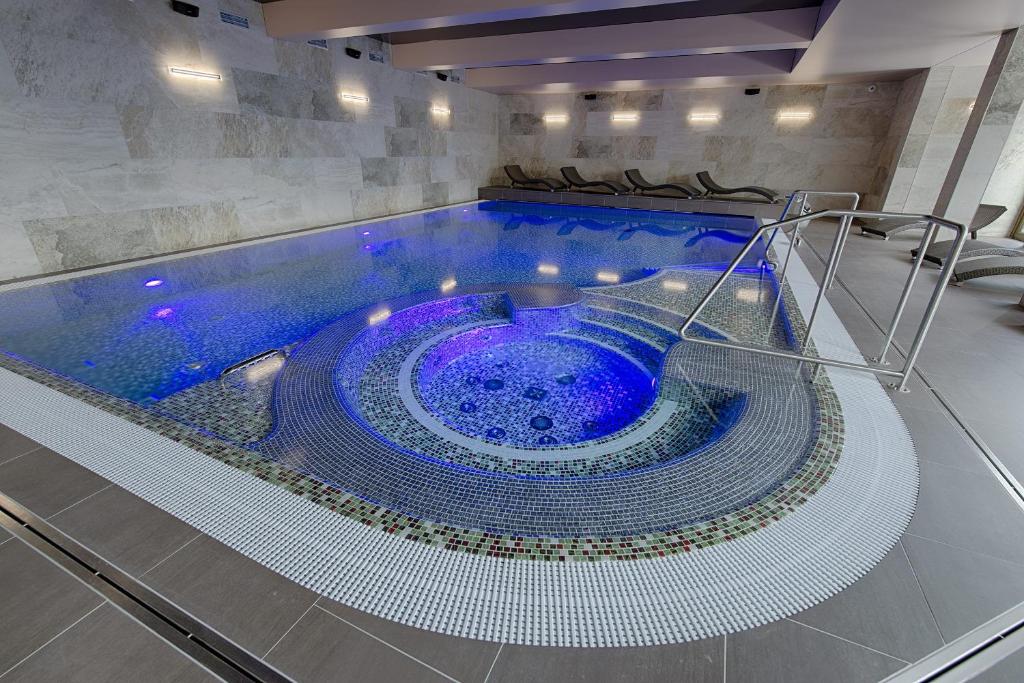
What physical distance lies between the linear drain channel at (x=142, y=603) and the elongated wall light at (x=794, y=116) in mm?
12016

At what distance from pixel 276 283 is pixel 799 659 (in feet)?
16.9

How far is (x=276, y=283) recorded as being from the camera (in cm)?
482

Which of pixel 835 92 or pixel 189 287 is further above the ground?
pixel 835 92

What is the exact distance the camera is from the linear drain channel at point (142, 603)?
1.16 m

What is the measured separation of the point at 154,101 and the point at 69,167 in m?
1.21

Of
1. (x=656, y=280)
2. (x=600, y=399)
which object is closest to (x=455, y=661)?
(x=600, y=399)

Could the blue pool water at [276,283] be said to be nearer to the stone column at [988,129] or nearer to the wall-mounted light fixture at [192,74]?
the wall-mounted light fixture at [192,74]

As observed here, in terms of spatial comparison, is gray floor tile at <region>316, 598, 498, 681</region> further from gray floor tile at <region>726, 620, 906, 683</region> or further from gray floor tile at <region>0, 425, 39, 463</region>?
gray floor tile at <region>0, 425, 39, 463</region>

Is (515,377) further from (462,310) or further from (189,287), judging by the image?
(189,287)

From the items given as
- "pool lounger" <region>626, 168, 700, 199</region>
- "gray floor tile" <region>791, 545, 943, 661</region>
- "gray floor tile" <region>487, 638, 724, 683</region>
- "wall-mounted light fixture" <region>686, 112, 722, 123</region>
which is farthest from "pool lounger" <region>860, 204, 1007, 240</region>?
"gray floor tile" <region>487, 638, 724, 683</region>

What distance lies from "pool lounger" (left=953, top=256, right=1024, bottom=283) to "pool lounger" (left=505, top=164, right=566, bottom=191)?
323 inches

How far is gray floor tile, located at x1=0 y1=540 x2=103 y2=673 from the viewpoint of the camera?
1214mm

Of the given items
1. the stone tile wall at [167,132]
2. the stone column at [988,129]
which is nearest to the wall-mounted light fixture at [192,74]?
the stone tile wall at [167,132]

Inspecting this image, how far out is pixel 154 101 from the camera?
5.11m
